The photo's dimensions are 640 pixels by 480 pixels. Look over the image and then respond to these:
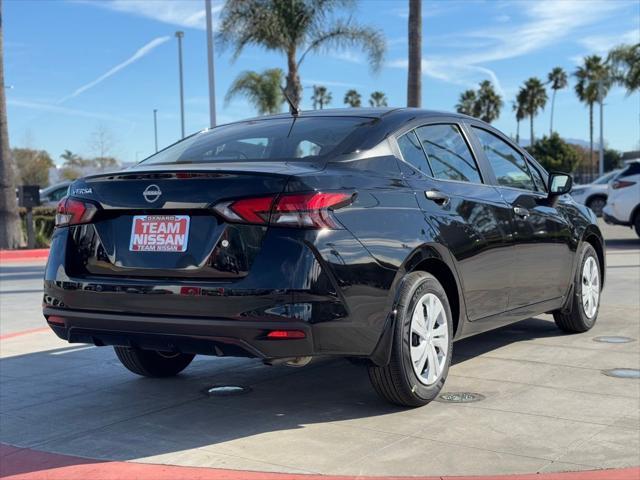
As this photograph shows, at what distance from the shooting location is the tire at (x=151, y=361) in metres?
5.58

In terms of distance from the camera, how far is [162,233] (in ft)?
13.8

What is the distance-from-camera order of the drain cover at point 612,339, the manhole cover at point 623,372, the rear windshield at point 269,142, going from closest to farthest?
1. the rear windshield at point 269,142
2. the manhole cover at point 623,372
3. the drain cover at point 612,339

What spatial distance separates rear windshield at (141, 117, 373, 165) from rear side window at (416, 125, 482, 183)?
18.6 inches

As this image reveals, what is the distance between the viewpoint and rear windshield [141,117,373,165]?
472 centimetres

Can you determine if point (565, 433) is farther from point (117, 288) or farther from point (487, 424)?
point (117, 288)

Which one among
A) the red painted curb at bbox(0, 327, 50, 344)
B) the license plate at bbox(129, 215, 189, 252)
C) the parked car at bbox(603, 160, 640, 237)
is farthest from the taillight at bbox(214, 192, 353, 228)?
the parked car at bbox(603, 160, 640, 237)

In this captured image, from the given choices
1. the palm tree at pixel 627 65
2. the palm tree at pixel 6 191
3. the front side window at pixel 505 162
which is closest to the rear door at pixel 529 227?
the front side window at pixel 505 162

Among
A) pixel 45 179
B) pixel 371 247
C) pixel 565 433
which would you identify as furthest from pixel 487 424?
pixel 45 179

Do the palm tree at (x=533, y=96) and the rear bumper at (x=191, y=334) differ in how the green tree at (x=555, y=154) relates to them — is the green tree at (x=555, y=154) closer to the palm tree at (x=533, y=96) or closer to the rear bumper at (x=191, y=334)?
the palm tree at (x=533, y=96)

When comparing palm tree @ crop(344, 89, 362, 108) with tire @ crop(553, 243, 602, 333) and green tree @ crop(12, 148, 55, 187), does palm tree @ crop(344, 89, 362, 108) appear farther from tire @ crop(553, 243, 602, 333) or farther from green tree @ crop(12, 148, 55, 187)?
tire @ crop(553, 243, 602, 333)

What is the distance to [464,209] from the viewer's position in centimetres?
511

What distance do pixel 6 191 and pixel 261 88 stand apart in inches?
572

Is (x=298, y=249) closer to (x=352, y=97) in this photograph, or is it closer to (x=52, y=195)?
(x=52, y=195)

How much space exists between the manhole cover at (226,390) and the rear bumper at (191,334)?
3.38 feet
